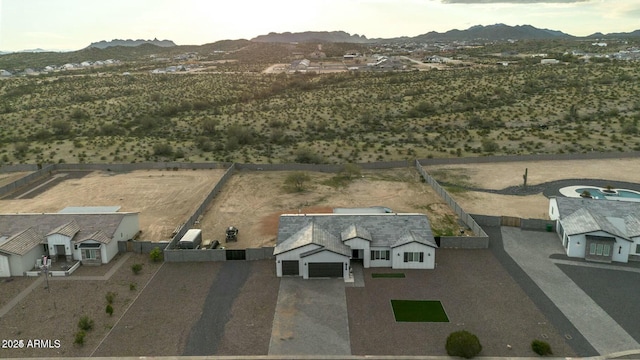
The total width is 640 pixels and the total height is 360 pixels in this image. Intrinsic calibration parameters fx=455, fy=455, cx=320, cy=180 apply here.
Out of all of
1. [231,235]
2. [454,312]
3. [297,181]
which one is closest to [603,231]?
[454,312]

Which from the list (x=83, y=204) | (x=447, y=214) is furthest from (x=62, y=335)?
(x=447, y=214)

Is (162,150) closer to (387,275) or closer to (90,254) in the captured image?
(90,254)

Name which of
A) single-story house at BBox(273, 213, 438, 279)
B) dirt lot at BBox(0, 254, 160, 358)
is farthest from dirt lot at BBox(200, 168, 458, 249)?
dirt lot at BBox(0, 254, 160, 358)

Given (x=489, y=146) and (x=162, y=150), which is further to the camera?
(x=489, y=146)

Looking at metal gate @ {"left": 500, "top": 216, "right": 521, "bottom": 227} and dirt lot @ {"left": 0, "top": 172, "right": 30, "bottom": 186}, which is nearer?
metal gate @ {"left": 500, "top": 216, "right": 521, "bottom": 227}

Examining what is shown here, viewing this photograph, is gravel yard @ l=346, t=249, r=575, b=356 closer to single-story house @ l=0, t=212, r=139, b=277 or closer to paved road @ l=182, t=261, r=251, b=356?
paved road @ l=182, t=261, r=251, b=356

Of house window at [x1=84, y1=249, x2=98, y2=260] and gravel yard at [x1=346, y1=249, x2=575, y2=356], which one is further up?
house window at [x1=84, y1=249, x2=98, y2=260]
